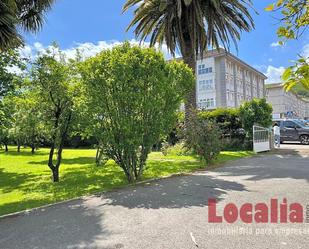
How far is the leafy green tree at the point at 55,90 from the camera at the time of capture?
11.1 metres

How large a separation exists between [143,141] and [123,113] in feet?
3.75

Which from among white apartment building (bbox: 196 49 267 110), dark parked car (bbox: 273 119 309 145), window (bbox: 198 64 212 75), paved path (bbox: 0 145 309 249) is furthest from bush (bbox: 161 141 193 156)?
window (bbox: 198 64 212 75)

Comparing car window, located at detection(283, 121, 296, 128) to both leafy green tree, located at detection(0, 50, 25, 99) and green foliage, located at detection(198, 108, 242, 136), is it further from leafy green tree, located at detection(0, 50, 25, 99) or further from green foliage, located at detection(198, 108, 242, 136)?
leafy green tree, located at detection(0, 50, 25, 99)

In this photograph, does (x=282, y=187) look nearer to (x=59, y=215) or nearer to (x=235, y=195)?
(x=235, y=195)

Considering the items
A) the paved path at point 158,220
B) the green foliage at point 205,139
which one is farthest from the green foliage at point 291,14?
the green foliage at point 205,139

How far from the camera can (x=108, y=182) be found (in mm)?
10445

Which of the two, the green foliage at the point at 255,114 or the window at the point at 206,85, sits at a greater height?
the window at the point at 206,85

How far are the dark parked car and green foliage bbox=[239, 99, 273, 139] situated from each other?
4829mm

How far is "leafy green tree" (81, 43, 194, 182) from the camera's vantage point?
9156mm

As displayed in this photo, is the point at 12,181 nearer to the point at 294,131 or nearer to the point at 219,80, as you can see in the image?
the point at 294,131

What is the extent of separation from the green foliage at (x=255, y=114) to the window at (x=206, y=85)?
111 ft

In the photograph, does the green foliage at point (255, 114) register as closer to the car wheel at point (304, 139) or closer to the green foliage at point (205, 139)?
the car wheel at point (304, 139)

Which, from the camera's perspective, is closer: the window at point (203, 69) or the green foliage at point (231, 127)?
the green foliage at point (231, 127)

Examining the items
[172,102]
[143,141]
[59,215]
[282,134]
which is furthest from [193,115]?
[282,134]
